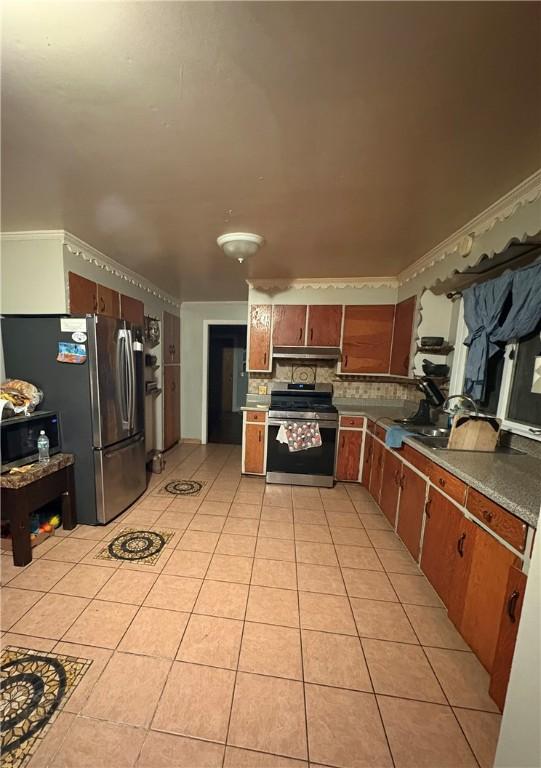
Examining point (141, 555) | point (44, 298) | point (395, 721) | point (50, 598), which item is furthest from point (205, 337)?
point (395, 721)

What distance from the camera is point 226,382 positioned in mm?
5027

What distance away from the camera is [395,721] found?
1094 millimetres

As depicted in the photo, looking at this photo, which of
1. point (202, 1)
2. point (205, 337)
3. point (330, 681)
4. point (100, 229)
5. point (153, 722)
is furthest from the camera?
point (205, 337)

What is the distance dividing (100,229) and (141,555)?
2.44 meters

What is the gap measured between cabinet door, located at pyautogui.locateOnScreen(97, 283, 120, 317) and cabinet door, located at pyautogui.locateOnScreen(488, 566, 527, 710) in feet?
10.9

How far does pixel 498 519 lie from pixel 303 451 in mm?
2006

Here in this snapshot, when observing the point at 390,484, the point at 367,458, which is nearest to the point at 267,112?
the point at 390,484

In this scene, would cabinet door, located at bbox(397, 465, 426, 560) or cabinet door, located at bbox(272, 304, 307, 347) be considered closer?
cabinet door, located at bbox(397, 465, 426, 560)

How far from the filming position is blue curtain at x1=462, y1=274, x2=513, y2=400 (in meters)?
1.86

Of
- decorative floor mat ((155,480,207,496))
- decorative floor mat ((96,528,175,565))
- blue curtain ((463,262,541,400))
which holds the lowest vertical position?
decorative floor mat ((155,480,207,496))

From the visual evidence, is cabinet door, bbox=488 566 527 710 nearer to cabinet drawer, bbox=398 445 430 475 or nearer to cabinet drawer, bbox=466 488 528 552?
cabinet drawer, bbox=466 488 528 552

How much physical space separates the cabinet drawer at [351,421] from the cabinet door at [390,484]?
585 mm

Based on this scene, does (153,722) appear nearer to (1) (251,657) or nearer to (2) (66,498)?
(1) (251,657)

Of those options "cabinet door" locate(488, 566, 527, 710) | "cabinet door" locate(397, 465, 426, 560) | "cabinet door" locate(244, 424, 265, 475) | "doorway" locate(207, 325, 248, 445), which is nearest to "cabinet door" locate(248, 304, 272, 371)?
"cabinet door" locate(244, 424, 265, 475)
